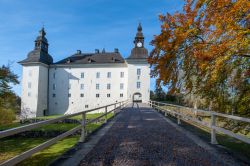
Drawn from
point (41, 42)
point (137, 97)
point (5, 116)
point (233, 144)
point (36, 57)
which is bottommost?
point (5, 116)

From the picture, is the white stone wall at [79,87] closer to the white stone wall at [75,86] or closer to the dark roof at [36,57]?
the white stone wall at [75,86]

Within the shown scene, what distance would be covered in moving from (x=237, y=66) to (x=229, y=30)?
6.13ft

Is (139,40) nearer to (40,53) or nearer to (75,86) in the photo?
(75,86)

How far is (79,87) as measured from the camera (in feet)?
201

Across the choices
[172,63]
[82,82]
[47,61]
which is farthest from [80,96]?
[172,63]

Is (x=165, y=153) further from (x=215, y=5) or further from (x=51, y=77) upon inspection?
(x=51, y=77)

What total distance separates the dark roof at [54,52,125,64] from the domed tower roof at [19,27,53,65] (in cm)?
380

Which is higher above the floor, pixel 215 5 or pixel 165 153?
pixel 215 5

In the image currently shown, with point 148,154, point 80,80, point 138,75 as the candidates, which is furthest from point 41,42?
point 148,154

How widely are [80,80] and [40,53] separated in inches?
510

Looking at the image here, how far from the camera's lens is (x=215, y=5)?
8.61 meters

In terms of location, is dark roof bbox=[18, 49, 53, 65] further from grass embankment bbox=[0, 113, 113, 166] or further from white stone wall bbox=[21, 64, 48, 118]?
grass embankment bbox=[0, 113, 113, 166]

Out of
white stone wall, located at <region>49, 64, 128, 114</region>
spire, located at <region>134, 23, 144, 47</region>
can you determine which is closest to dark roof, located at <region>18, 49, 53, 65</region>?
white stone wall, located at <region>49, 64, 128, 114</region>

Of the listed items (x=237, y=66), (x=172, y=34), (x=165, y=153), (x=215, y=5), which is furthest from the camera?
(x=172, y=34)
